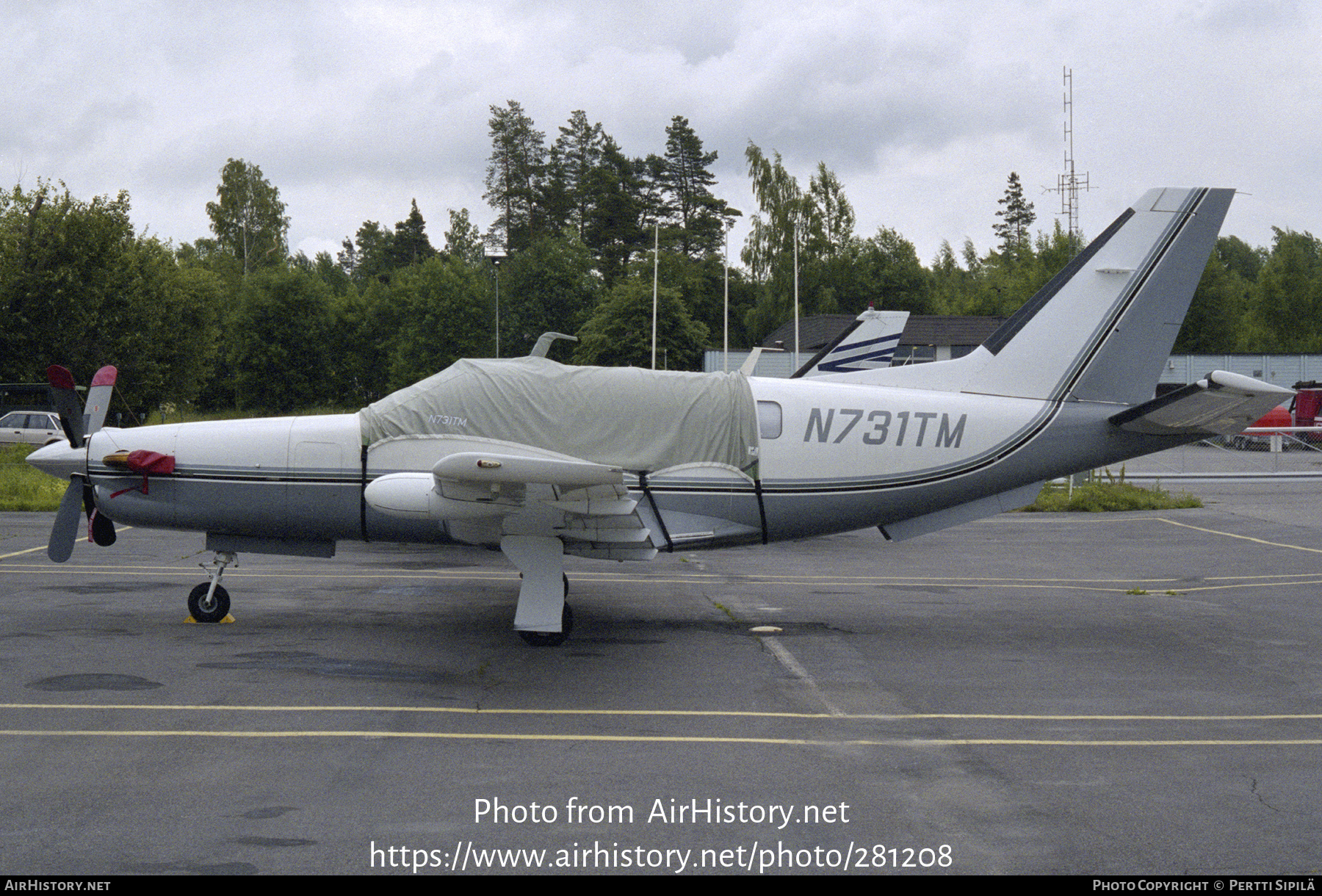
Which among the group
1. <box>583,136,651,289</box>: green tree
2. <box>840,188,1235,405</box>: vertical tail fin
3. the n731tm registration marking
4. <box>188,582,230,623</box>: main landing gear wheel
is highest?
<box>583,136,651,289</box>: green tree

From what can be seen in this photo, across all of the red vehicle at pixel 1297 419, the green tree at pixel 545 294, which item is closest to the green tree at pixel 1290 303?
Answer: the red vehicle at pixel 1297 419

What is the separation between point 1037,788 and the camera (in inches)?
241

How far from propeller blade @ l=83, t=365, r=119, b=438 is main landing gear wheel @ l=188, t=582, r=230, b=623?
77.0 inches

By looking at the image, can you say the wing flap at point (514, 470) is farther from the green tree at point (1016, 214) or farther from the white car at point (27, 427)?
the green tree at point (1016, 214)

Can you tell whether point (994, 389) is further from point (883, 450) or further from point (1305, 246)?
point (1305, 246)

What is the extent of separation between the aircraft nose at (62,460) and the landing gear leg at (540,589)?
4.37 m

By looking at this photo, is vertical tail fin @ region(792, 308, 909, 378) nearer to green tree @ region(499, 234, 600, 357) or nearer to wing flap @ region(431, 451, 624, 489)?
wing flap @ region(431, 451, 624, 489)

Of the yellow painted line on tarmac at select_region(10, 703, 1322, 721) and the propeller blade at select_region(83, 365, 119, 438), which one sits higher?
the propeller blade at select_region(83, 365, 119, 438)

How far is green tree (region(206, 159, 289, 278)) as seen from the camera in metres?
89.0

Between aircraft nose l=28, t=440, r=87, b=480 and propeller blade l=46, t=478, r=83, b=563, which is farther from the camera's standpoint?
propeller blade l=46, t=478, r=83, b=563

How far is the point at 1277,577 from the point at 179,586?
1424cm

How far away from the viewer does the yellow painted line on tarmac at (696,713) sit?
7520 millimetres

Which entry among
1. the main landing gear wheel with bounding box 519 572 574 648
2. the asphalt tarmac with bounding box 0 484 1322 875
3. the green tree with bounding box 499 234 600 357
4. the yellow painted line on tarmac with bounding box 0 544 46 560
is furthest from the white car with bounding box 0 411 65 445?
the green tree with bounding box 499 234 600 357

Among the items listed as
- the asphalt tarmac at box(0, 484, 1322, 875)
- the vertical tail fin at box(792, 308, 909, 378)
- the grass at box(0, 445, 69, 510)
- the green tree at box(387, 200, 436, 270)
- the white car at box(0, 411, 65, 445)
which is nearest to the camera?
the asphalt tarmac at box(0, 484, 1322, 875)
